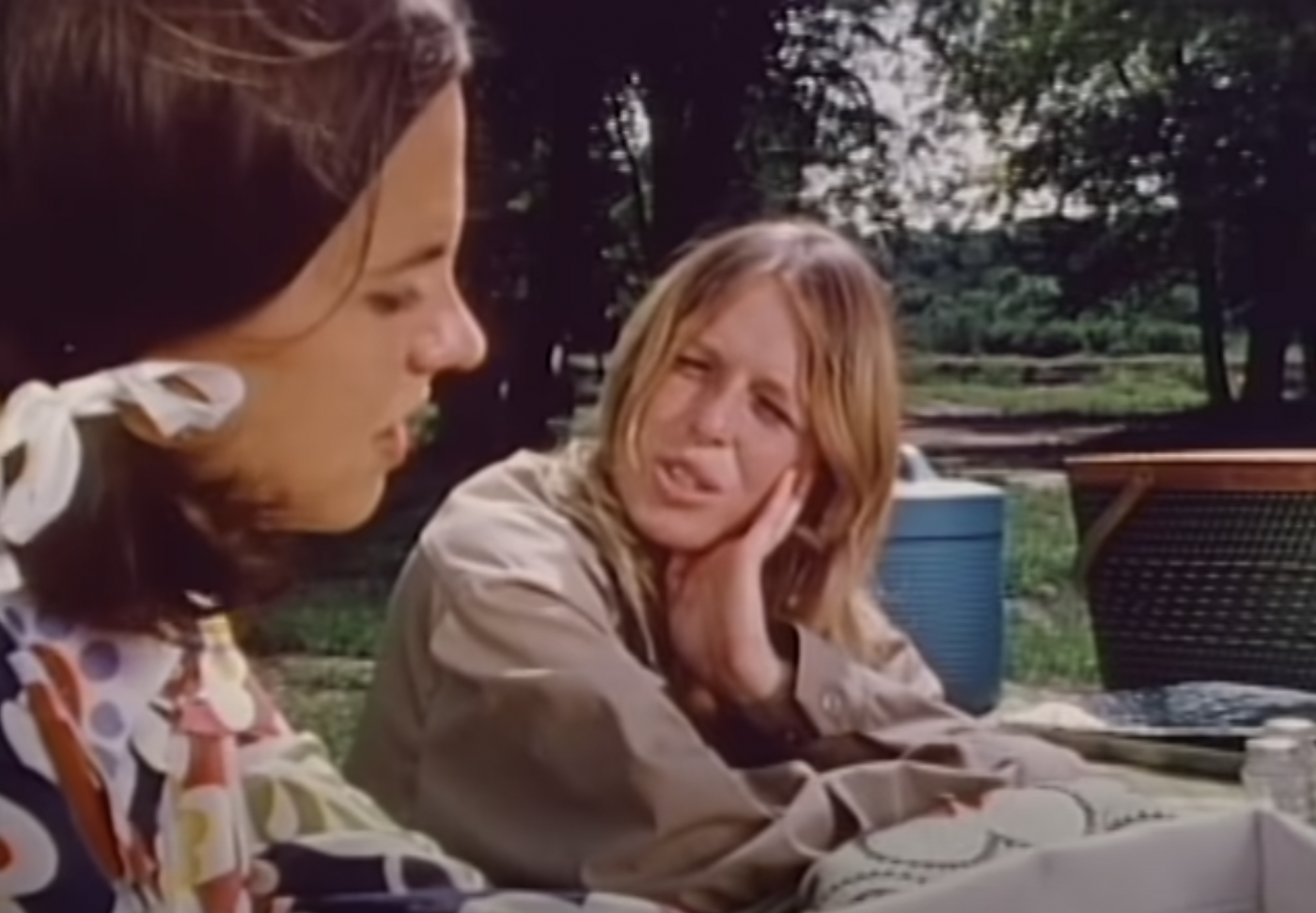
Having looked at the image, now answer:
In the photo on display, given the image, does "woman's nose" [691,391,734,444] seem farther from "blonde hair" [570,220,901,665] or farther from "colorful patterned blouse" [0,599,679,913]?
"colorful patterned blouse" [0,599,679,913]

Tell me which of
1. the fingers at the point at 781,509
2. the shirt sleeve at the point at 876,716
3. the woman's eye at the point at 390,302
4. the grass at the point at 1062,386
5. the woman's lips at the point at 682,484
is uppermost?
the woman's eye at the point at 390,302

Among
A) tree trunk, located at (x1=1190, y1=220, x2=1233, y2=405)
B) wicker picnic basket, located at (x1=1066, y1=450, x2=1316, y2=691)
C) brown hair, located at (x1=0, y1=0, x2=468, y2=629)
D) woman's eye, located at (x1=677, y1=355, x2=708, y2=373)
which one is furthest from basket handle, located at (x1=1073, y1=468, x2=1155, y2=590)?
brown hair, located at (x1=0, y1=0, x2=468, y2=629)

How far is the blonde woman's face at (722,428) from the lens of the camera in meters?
1.81

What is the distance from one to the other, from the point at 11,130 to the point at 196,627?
11.3 inches

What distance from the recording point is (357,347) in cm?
155

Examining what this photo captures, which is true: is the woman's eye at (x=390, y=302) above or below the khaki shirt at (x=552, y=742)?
above

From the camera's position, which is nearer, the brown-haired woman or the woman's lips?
the brown-haired woman

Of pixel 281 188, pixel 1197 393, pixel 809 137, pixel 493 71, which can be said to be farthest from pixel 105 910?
pixel 1197 393

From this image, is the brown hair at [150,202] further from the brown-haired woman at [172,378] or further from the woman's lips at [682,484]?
the woman's lips at [682,484]

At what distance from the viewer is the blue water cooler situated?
192 centimetres

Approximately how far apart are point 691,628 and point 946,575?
0.20 metres

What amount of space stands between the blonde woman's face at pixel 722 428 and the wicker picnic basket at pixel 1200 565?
0.33m

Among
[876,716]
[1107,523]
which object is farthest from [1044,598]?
[876,716]

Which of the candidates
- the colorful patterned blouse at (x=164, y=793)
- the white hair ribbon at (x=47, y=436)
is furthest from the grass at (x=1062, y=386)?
the white hair ribbon at (x=47, y=436)
